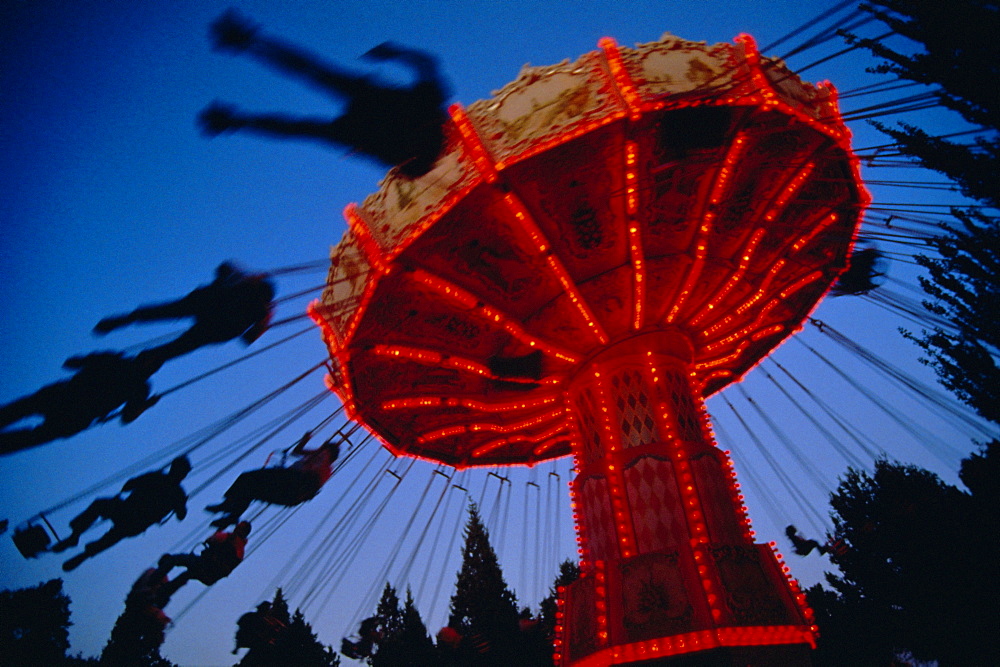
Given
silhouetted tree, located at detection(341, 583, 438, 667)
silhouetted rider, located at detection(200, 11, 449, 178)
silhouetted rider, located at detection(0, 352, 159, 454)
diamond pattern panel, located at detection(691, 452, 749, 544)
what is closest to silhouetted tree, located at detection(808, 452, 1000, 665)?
diamond pattern panel, located at detection(691, 452, 749, 544)

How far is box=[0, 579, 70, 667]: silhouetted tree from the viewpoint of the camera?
5512 mm

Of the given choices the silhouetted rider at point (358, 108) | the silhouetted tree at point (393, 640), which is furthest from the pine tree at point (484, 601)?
the silhouetted rider at point (358, 108)

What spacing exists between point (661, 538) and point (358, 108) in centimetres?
577

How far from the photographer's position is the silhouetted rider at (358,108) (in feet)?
11.7

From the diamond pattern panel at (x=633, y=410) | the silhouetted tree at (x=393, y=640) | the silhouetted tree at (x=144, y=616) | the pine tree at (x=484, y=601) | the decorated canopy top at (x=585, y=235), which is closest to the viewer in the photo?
the decorated canopy top at (x=585, y=235)

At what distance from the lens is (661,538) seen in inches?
257

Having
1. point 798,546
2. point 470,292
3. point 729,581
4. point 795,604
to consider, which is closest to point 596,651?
point 729,581

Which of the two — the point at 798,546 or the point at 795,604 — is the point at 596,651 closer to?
the point at 795,604

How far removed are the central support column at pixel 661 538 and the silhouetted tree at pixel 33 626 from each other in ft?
18.9

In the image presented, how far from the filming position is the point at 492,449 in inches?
418

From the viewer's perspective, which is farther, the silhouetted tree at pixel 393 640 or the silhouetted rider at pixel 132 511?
the silhouetted tree at pixel 393 640

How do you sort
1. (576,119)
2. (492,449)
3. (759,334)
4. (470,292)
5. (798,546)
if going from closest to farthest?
(576,119) < (470,292) < (759,334) < (492,449) < (798,546)

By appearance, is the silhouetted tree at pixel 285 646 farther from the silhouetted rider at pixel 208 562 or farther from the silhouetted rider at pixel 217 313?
the silhouetted rider at pixel 217 313

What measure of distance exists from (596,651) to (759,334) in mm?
6006
